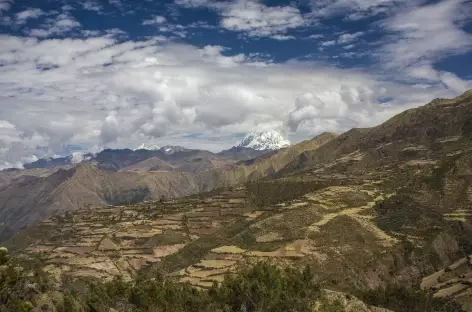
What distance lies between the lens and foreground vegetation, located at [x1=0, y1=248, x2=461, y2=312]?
6034 cm

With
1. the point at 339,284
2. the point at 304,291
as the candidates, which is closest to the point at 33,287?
the point at 304,291

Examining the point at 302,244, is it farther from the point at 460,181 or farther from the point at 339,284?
the point at 460,181

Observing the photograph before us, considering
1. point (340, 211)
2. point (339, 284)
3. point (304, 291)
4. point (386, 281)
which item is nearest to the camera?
point (304, 291)

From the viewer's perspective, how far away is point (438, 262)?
151000 millimetres

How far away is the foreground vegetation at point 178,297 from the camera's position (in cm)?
6034

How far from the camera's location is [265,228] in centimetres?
17688

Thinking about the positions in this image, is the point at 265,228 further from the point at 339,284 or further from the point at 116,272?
the point at 116,272

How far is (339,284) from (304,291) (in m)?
47.3

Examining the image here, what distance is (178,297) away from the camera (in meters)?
86.6

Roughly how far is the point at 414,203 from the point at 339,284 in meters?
72.0

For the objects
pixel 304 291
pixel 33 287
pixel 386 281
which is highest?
pixel 33 287

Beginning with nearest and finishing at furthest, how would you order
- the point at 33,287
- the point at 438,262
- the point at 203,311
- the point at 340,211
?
the point at 33,287 → the point at 203,311 → the point at 438,262 → the point at 340,211

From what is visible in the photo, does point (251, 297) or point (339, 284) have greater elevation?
point (251, 297)

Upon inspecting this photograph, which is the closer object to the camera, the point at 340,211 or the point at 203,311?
the point at 203,311
